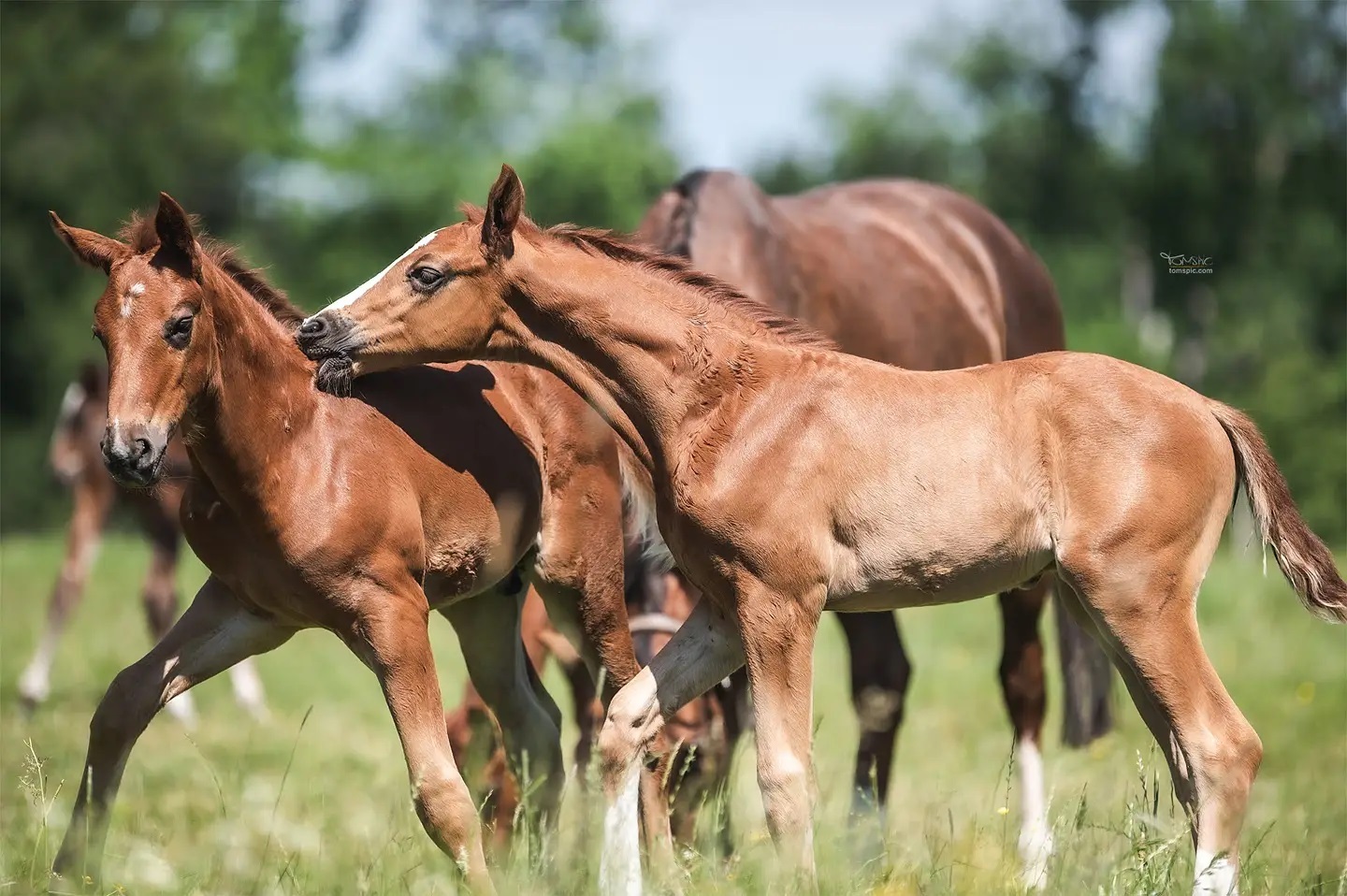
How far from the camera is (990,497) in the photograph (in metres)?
3.91

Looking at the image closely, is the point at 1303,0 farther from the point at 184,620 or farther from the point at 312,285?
the point at 184,620

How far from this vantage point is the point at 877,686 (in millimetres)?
5938

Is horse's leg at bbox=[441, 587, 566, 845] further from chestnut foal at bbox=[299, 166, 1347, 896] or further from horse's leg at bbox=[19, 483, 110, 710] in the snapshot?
horse's leg at bbox=[19, 483, 110, 710]

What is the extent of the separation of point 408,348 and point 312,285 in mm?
29832

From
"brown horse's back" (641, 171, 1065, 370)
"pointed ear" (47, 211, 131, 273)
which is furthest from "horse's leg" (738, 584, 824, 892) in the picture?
"brown horse's back" (641, 171, 1065, 370)

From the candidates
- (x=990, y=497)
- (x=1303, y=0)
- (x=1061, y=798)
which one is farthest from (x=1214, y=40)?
(x=990, y=497)

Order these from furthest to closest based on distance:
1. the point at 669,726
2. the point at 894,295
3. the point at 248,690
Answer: the point at 248,690 → the point at 894,295 → the point at 669,726

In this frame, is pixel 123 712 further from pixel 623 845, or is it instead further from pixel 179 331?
pixel 623 845

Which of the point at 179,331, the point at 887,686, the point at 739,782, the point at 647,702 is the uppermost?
the point at 179,331

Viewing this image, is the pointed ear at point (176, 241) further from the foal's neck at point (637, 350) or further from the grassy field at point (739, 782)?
the grassy field at point (739, 782)

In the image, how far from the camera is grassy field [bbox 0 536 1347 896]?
3982 millimetres

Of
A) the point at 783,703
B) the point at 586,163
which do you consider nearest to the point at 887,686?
the point at 783,703

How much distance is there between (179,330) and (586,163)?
31731mm

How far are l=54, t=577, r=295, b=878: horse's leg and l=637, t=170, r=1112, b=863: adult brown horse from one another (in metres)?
2.15
